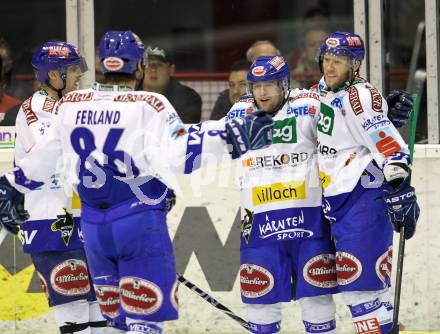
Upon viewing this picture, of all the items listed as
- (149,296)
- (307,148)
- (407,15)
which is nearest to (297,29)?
(407,15)

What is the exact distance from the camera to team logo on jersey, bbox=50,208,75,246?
6.96 m

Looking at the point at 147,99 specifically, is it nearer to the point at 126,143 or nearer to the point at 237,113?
the point at 126,143

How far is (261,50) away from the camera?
827cm

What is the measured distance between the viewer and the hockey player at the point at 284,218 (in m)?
6.66

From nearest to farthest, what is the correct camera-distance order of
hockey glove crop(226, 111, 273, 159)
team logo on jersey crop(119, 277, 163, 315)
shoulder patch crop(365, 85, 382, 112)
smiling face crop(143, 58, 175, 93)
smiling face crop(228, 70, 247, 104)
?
hockey glove crop(226, 111, 273, 159), team logo on jersey crop(119, 277, 163, 315), shoulder patch crop(365, 85, 382, 112), smiling face crop(228, 70, 247, 104), smiling face crop(143, 58, 175, 93)

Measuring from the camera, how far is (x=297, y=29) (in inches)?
328

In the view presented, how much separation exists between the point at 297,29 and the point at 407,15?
69cm

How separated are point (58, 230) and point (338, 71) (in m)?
1.69

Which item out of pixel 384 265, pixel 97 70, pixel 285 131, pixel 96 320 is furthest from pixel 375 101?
pixel 97 70

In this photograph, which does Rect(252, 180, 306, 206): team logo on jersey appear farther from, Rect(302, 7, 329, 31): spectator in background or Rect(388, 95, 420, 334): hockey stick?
Rect(302, 7, 329, 31): spectator in background

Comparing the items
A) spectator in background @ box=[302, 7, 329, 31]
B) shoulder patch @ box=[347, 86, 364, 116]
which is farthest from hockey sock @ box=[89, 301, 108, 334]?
spectator in background @ box=[302, 7, 329, 31]

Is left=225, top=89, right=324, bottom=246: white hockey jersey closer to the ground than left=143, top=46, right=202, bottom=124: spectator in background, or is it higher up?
closer to the ground

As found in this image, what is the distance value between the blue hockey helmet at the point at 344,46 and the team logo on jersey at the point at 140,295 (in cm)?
163

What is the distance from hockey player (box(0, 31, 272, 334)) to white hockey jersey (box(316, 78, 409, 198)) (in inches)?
34.4
